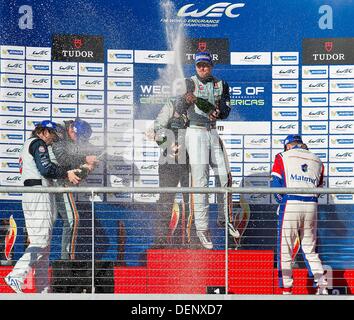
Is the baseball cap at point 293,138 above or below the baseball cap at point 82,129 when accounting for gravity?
below

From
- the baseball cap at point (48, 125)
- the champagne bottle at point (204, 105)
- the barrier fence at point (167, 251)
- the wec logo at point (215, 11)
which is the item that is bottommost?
the barrier fence at point (167, 251)

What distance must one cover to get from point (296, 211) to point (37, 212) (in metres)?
2.52

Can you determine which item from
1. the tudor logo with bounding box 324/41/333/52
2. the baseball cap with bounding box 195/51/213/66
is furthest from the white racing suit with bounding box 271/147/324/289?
the baseball cap with bounding box 195/51/213/66

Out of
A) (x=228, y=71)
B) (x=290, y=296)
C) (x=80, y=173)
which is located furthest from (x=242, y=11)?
(x=290, y=296)

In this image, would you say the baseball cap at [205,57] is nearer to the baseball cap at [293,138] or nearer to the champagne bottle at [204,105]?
the champagne bottle at [204,105]

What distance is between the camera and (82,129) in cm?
1115

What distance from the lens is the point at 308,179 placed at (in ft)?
35.1

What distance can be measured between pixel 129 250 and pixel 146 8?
255 centimetres

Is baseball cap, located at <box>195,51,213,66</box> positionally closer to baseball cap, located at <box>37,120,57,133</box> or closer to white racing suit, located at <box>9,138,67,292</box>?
baseball cap, located at <box>37,120,57,133</box>

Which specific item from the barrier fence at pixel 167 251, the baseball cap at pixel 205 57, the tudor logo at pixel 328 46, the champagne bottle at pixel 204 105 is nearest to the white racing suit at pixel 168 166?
the barrier fence at pixel 167 251

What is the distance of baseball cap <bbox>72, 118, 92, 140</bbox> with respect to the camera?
1112 cm

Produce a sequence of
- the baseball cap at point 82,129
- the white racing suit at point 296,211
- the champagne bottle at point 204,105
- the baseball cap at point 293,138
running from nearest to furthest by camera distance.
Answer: the white racing suit at point 296,211 < the baseball cap at point 293,138 < the baseball cap at point 82,129 < the champagne bottle at point 204,105

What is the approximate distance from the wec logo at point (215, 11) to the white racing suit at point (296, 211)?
1667 millimetres

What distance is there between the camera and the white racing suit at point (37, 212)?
990 cm
